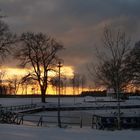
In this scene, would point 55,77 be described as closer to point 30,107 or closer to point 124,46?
point 30,107

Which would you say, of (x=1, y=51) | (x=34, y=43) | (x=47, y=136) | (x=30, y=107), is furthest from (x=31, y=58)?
(x=47, y=136)

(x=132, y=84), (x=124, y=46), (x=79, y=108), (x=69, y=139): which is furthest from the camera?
(x=79, y=108)

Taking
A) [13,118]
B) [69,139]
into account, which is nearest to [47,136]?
[69,139]

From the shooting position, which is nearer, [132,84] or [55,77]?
[132,84]

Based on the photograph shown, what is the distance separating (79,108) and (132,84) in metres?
21.2

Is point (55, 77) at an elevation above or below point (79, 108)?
above

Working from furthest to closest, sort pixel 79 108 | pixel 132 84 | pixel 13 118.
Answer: pixel 79 108
pixel 132 84
pixel 13 118

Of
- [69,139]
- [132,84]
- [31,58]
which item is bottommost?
[69,139]

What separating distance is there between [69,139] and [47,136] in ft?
4.84

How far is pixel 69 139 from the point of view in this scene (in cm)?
2131

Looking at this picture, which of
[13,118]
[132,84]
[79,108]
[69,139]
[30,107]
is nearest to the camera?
[69,139]

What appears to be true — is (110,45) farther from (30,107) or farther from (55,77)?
(55,77)

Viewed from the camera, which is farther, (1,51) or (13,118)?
(1,51)

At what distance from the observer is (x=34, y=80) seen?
97375 millimetres
